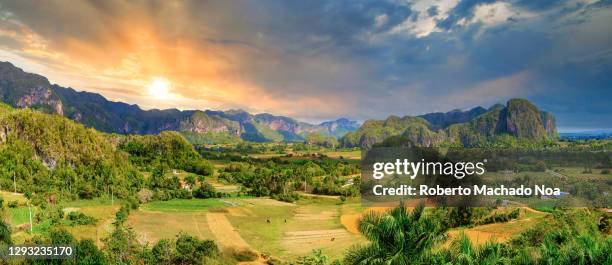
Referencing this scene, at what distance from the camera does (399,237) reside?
459 inches

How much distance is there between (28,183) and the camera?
69.4 metres

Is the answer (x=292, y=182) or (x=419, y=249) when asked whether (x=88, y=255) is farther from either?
(x=292, y=182)

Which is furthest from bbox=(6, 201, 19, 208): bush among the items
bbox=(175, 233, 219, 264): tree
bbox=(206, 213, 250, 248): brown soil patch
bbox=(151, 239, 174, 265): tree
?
bbox=(175, 233, 219, 264): tree

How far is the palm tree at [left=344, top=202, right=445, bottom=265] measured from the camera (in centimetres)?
1166

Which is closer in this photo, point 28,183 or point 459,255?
point 459,255

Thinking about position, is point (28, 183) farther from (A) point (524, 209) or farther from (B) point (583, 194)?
(B) point (583, 194)

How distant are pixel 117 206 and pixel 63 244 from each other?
37016mm

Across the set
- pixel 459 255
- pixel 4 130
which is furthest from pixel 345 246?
pixel 4 130

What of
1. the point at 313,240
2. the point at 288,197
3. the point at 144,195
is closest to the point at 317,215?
the point at 288,197

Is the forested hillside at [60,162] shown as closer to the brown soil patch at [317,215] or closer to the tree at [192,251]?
the brown soil patch at [317,215]

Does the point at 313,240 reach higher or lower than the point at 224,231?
higher

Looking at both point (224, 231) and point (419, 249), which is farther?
point (224, 231)

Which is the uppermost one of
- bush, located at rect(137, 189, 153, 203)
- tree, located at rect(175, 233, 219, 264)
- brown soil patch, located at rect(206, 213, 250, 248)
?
tree, located at rect(175, 233, 219, 264)

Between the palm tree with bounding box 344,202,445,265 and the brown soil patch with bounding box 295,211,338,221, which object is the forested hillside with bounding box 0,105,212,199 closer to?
the brown soil patch with bounding box 295,211,338,221
